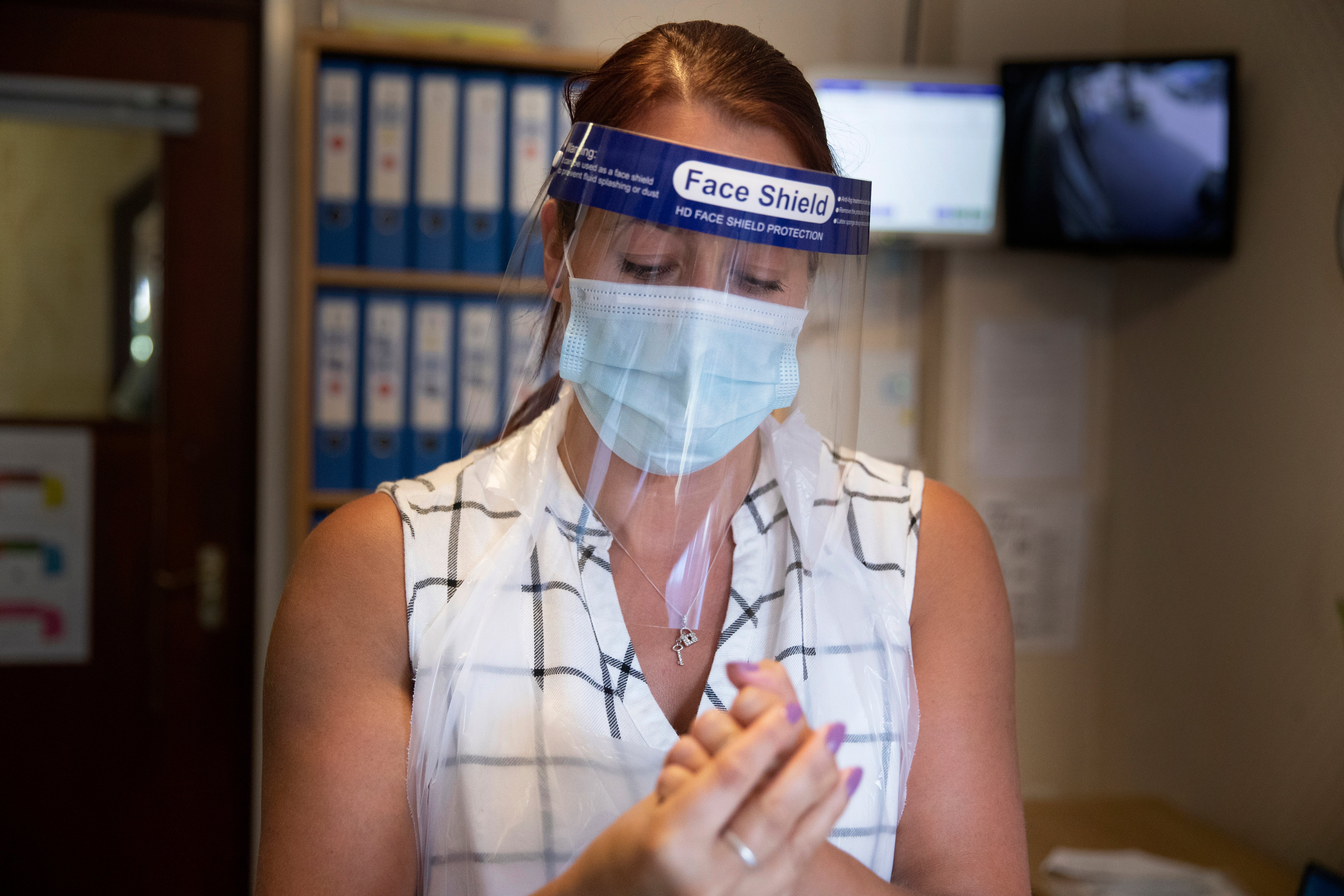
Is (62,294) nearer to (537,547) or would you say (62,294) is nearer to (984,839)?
(537,547)

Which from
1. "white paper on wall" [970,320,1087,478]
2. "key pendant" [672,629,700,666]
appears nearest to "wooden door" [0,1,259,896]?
"white paper on wall" [970,320,1087,478]

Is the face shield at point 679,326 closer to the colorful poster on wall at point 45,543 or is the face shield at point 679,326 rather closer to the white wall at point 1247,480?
the white wall at point 1247,480

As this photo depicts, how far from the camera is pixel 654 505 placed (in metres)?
0.86

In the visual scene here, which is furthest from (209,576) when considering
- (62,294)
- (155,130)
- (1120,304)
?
(1120,304)

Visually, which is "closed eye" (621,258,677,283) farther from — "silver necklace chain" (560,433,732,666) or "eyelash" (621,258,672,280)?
"silver necklace chain" (560,433,732,666)

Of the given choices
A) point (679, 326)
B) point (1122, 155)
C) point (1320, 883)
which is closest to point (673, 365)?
point (679, 326)

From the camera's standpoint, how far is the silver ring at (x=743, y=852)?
22.1 inches

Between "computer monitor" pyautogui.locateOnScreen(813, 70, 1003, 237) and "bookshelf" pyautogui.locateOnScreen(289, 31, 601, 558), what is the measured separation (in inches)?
21.4

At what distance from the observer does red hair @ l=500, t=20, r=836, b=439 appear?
780mm

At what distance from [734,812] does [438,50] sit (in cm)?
171

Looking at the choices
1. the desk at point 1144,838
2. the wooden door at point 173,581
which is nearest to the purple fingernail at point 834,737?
the desk at point 1144,838

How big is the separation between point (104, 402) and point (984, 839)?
6.85 ft

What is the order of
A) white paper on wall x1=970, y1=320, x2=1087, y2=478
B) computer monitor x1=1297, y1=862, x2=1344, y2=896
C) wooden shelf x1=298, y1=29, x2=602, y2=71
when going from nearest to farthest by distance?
computer monitor x1=1297, y1=862, x2=1344, y2=896 < wooden shelf x1=298, y1=29, x2=602, y2=71 < white paper on wall x1=970, y1=320, x2=1087, y2=478

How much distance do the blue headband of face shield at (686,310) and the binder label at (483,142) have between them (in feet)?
4.03
